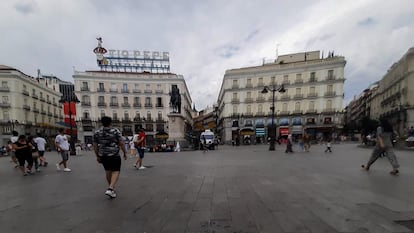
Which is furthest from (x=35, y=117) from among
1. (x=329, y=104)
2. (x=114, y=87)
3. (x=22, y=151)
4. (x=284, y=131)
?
(x=329, y=104)

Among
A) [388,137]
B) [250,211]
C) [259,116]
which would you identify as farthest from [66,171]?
[259,116]

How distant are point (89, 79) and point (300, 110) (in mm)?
43100

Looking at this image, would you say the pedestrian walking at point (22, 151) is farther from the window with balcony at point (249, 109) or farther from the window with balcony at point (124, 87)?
the window with balcony at point (124, 87)

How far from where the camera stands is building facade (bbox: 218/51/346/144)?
1356 inches

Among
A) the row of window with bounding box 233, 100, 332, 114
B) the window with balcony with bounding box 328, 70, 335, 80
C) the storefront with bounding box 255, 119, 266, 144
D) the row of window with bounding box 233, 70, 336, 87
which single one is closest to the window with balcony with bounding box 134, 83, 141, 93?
the row of window with bounding box 233, 70, 336, 87

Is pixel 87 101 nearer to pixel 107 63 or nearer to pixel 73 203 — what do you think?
pixel 107 63

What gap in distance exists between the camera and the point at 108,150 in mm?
3783

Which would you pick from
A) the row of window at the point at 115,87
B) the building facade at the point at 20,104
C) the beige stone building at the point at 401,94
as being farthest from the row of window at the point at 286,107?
the building facade at the point at 20,104

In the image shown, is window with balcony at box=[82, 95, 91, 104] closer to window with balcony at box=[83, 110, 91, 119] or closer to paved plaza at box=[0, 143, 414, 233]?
window with balcony at box=[83, 110, 91, 119]

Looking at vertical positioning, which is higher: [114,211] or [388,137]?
[388,137]

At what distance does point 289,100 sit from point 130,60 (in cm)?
3457

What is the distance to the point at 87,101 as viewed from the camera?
38219 millimetres

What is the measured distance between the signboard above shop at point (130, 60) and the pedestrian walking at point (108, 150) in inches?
1584

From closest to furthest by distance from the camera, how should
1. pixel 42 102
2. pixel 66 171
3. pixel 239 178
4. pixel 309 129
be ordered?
pixel 239 178 → pixel 66 171 → pixel 309 129 → pixel 42 102
